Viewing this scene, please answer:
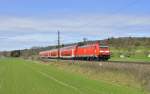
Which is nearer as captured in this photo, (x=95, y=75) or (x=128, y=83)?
(x=128, y=83)

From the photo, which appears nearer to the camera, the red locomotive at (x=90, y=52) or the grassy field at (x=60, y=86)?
the grassy field at (x=60, y=86)

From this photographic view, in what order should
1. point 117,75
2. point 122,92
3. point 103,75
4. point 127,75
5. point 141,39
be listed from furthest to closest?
1. point 141,39
2. point 103,75
3. point 117,75
4. point 127,75
5. point 122,92

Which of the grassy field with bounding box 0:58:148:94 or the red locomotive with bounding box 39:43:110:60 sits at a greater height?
the red locomotive with bounding box 39:43:110:60

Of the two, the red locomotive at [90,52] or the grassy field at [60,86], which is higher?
the red locomotive at [90,52]

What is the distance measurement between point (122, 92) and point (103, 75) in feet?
44.9

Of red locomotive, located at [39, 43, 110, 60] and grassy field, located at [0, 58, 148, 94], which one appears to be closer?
grassy field, located at [0, 58, 148, 94]

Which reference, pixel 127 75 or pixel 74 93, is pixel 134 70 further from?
pixel 74 93

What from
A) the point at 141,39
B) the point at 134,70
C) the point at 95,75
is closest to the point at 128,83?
the point at 134,70

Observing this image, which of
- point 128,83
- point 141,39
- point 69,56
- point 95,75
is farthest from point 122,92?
point 141,39

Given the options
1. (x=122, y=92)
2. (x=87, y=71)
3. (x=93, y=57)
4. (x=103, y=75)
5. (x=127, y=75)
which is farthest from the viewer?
(x=93, y=57)

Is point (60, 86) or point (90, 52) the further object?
point (90, 52)

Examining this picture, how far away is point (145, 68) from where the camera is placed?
30062 mm

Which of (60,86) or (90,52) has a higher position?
(90,52)

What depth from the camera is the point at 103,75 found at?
38.7 metres
